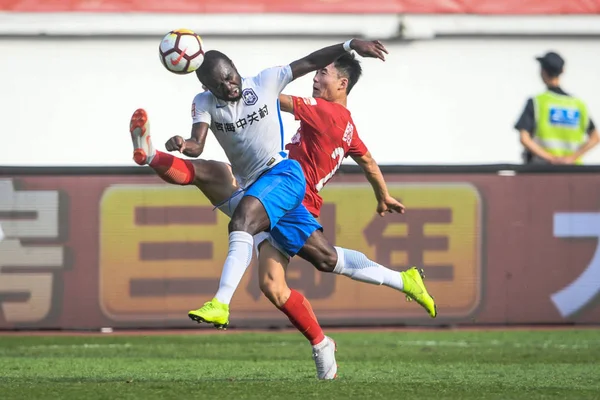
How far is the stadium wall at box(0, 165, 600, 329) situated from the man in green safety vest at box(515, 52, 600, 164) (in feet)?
1.25

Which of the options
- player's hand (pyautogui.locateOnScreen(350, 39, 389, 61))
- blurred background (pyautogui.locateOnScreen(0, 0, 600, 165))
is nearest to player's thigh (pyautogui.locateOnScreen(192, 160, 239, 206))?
player's hand (pyautogui.locateOnScreen(350, 39, 389, 61))

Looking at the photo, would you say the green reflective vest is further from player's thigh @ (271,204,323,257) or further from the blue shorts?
player's thigh @ (271,204,323,257)

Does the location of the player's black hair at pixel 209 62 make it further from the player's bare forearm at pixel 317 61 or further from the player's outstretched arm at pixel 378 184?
the player's outstretched arm at pixel 378 184

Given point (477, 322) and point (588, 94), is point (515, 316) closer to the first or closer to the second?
point (477, 322)

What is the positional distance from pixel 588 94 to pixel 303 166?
1120cm

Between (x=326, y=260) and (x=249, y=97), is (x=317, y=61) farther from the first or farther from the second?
(x=326, y=260)

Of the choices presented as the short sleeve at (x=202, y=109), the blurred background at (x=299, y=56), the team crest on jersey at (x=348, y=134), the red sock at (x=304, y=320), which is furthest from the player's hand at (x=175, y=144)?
the blurred background at (x=299, y=56)

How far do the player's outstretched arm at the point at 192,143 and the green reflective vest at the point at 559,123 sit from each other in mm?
4867

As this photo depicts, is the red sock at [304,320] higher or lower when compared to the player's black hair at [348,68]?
lower

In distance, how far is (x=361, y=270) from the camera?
841 cm

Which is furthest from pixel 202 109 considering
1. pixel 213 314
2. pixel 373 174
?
pixel 373 174

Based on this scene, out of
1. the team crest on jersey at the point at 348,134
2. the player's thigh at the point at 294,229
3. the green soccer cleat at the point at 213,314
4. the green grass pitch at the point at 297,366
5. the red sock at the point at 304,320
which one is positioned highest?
the team crest on jersey at the point at 348,134

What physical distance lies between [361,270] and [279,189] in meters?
0.86

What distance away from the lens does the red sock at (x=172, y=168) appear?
26.5 feet
